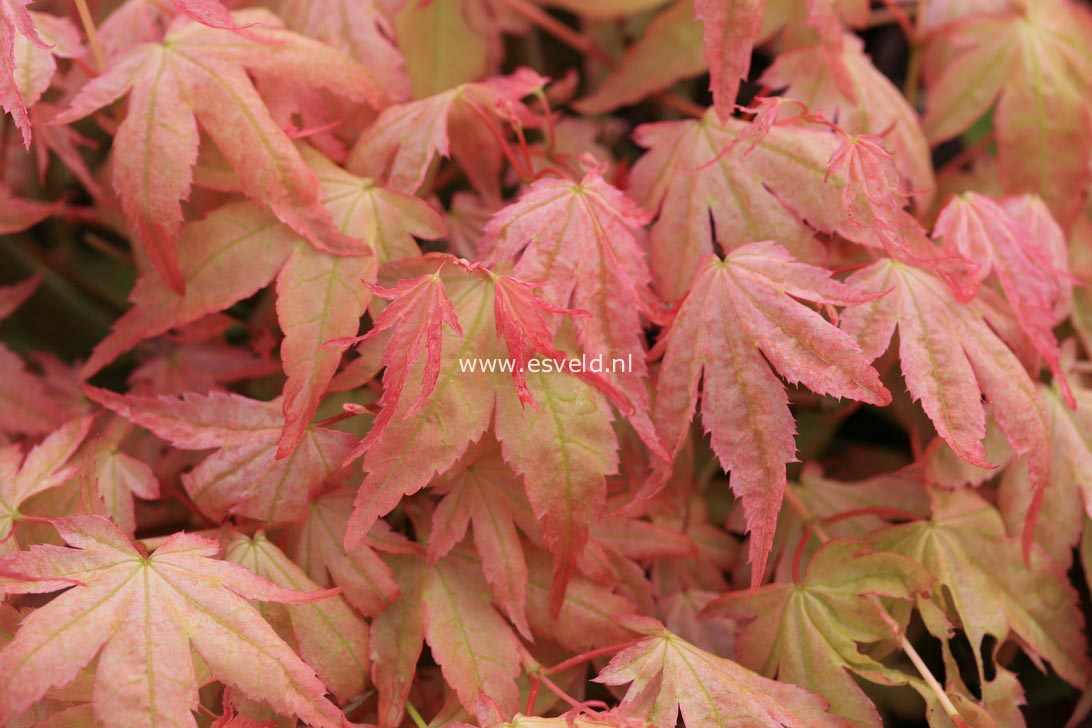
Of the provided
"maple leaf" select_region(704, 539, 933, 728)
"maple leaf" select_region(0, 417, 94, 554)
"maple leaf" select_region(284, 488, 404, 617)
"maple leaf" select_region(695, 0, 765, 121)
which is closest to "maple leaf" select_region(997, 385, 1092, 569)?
"maple leaf" select_region(704, 539, 933, 728)

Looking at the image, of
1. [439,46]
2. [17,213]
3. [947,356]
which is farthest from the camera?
[439,46]

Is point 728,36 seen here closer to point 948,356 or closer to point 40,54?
point 948,356

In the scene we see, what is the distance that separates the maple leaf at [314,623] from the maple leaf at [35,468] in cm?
14

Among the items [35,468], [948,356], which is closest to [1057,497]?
[948,356]

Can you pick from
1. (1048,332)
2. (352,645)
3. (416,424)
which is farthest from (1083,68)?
(352,645)

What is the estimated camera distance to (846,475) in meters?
0.96

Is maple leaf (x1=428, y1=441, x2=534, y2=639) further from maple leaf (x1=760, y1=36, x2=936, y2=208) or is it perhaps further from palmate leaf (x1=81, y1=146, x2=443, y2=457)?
maple leaf (x1=760, y1=36, x2=936, y2=208)

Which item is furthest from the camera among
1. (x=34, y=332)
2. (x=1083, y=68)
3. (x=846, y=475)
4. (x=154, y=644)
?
(x=34, y=332)

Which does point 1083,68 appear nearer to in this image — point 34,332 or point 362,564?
point 362,564

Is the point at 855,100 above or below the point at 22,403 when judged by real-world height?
above

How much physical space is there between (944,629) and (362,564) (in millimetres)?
409

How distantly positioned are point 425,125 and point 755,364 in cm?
30

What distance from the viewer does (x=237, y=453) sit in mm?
636

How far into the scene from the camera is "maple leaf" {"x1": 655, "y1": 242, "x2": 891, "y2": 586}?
22.9 inches
